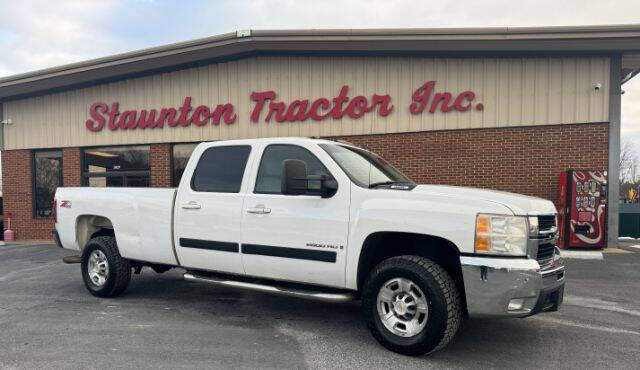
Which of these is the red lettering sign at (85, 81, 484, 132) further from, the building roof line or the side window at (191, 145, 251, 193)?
the side window at (191, 145, 251, 193)

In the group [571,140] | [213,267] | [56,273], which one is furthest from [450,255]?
[571,140]

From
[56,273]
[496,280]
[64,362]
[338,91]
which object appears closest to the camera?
[496,280]

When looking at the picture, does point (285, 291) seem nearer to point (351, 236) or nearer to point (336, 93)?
point (351, 236)

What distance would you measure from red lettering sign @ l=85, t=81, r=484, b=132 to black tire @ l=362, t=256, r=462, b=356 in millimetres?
7263

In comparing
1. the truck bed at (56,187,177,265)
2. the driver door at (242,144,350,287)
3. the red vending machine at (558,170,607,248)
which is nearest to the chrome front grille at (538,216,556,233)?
the driver door at (242,144,350,287)

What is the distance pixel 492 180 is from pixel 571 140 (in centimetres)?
186

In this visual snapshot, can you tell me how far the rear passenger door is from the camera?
454cm

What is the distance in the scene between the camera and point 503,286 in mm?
3340

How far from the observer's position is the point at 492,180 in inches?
396

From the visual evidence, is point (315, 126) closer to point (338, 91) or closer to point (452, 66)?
point (338, 91)

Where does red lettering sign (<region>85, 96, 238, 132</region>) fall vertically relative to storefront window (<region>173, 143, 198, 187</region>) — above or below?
above

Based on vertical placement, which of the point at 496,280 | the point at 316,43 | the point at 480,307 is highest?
the point at 316,43

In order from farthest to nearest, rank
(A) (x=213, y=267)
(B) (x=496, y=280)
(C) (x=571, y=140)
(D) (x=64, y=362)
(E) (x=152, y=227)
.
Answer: (C) (x=571, y=140)
(E) (x=152, y=227)
(A) (x=213, y=267)
(D) (x=64, y=362)
(B) (x=496, y=280)

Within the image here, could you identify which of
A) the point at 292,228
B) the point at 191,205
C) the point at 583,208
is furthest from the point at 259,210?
the point at 583,208
